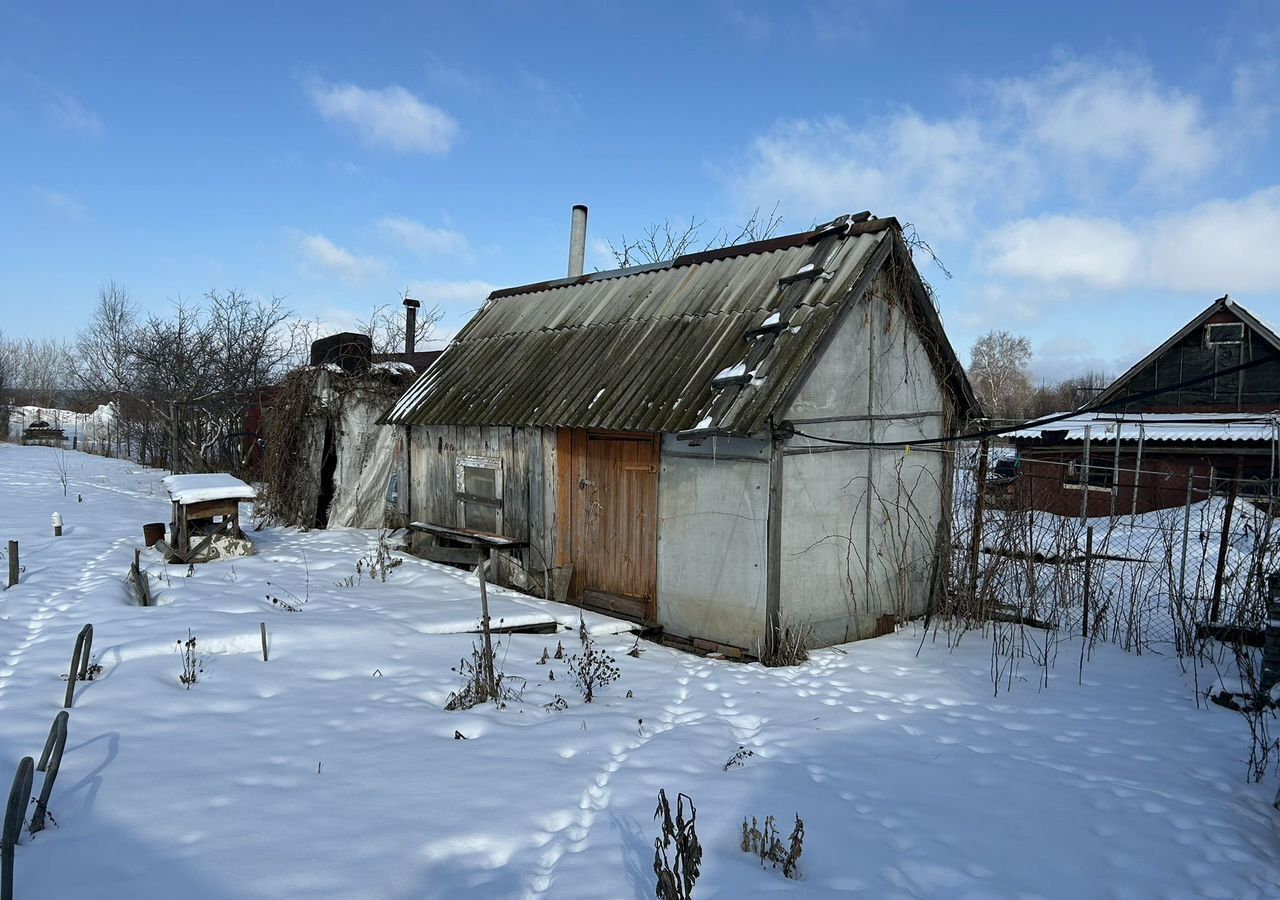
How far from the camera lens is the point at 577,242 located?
1448cm

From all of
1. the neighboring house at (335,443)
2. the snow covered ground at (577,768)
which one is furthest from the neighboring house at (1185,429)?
the neighboring house at (335,443)

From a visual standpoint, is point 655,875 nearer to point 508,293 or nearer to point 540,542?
point 540,542

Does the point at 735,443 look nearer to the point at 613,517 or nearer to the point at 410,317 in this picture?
the point at 613,517

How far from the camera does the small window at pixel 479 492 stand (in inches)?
436

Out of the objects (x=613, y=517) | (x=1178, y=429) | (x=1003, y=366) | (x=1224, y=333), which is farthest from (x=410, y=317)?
(x=1003, y=366)

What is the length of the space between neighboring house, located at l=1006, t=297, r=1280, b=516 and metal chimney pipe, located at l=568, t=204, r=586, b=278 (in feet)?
43.4

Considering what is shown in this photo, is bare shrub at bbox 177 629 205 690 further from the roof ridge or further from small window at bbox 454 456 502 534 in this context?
the roof ridge

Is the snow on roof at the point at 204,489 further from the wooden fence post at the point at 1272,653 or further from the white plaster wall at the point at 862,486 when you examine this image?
the wooden fence post at the point at 1272,653

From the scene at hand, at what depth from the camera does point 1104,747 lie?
18.3 feet

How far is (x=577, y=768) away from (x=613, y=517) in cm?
478

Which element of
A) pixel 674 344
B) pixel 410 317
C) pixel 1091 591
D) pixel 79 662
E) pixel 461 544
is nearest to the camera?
pixel 79 662

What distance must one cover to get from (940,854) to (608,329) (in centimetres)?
823

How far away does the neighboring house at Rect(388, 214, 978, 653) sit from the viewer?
7.95 metres

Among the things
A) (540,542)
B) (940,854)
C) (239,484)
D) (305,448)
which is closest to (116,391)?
(305,448)
